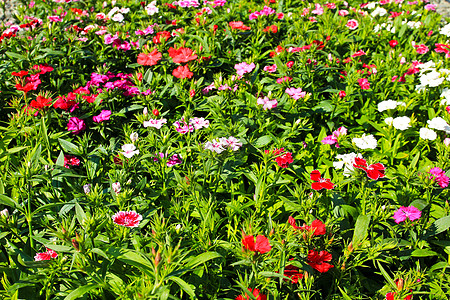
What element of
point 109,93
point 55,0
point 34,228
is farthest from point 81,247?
point 55,0

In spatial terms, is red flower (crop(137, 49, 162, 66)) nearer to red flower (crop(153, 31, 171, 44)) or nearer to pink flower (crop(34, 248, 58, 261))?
red flower (crop(153, 31, 171, 44))

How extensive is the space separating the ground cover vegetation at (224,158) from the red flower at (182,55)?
0.02 metres

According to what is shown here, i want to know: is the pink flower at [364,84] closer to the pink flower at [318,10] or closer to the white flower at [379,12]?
the pink flower at [318,10]

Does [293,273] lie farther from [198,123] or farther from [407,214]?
[198,123]

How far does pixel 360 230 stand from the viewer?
1.98 meters

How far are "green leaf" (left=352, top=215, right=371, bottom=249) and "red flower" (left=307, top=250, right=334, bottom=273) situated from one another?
20 cm

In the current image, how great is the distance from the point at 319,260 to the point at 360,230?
1.23 feet

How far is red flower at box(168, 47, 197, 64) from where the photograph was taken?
3088 mm

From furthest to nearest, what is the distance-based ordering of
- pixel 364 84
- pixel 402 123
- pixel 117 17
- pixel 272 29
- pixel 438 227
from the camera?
pixel 117 17, pixel 272 29, pixel 364 84, pixel 402 123, pixel 438 227

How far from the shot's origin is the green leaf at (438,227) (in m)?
2.10

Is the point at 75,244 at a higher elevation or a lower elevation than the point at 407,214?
higher

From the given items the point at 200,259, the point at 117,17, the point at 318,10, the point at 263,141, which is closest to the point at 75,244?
the point at 200,259

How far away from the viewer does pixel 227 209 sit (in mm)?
2223

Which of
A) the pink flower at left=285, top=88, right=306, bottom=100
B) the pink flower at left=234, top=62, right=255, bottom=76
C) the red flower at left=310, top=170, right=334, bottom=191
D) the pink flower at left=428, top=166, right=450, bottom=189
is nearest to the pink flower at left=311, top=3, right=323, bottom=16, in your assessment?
the pink flower at left=234, top=62, right=255, bottom=76
